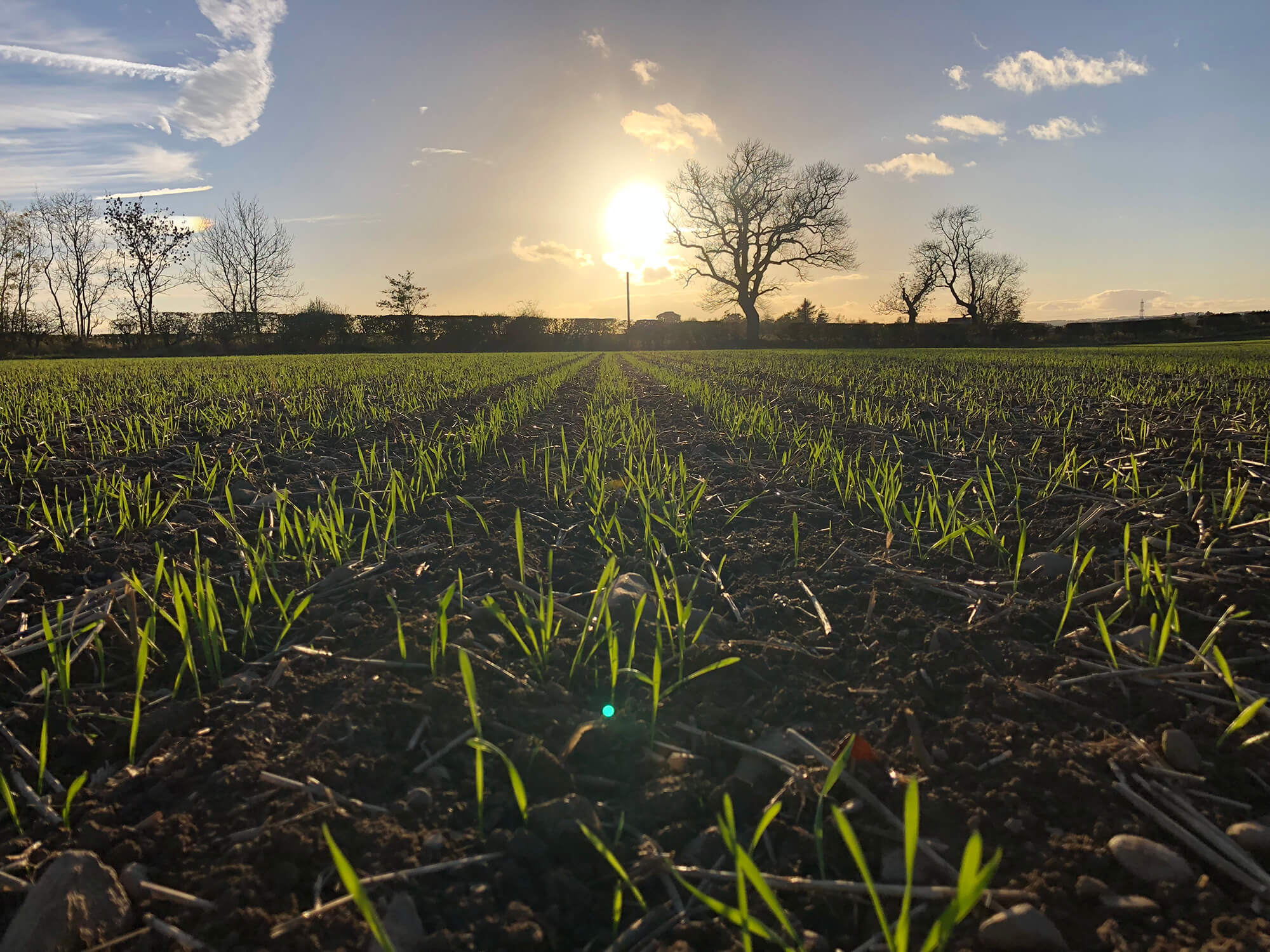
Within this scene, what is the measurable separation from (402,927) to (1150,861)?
41.3 inches

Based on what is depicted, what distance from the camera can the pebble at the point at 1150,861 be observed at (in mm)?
871

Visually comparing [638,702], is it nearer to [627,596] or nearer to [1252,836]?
[627,596]

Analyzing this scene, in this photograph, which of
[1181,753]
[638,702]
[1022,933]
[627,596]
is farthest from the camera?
[627,596]

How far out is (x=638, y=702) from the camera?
4.42 feet

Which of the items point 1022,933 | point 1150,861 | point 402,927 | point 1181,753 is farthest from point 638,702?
point 1181,753

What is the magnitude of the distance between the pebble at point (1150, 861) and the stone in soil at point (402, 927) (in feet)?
3.26

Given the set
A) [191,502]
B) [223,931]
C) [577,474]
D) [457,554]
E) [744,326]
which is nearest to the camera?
[223,931]

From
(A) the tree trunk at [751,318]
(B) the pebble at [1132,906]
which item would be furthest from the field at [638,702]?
(A) the tree trunk at [751,318]

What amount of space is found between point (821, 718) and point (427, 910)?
0.81m

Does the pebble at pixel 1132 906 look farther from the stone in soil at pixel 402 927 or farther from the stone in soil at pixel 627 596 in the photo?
the stone in soil at pixel 627 596

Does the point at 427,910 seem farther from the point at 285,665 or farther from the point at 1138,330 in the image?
→ the point at 1138,330

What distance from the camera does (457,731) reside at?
4.01 ft

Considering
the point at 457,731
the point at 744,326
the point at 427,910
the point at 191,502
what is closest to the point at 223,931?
the point at 427,910

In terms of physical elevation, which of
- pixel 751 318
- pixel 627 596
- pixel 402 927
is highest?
pixel 751 318
